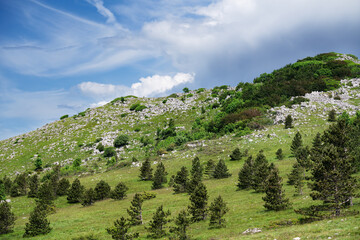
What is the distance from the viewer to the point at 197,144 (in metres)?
85.9

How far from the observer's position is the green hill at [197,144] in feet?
87.2

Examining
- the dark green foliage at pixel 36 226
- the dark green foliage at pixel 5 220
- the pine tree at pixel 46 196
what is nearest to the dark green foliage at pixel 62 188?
the pine tree at pixel 46 196

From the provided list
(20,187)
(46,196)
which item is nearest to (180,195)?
(46,196)

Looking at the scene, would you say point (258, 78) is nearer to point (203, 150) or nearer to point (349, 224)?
point (203, 150)

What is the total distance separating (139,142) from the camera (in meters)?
108

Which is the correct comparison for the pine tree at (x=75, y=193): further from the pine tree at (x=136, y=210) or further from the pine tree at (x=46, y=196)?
the pine tree at (x=136, y=210)

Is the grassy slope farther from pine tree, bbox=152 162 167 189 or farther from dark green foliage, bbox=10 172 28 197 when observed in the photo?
dark green foliage, bbox=10 172 28 197

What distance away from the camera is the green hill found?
87.2 feet

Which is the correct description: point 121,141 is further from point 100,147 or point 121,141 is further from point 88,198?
point 88,198

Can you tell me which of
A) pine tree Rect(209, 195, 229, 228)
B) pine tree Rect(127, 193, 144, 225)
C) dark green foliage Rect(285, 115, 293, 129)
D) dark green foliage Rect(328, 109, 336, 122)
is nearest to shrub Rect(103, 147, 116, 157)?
pine tree Rect(127, 193, 144, 225)

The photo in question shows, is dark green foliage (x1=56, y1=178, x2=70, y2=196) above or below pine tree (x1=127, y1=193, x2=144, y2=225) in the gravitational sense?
above

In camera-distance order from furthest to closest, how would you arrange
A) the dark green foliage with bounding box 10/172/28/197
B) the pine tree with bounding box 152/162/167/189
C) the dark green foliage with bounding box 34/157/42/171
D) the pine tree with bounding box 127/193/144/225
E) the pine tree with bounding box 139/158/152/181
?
1. the dark green foliage with bounding box 34/157/42/171
2. the pine tree with bounding box 139/158/152/181
3. the dark green foliage with bounding box 10/172/28/197
4. the pine tree with bounding box 152/162/167/189
5. the pine tree with bounding box 127/193/144/225

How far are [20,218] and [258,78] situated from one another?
139 meters

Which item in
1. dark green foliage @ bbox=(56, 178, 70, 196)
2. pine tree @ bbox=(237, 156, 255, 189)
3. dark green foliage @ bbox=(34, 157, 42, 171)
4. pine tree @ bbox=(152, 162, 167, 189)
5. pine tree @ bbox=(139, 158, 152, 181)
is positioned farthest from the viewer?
dark green foliage @ bbox=(34, 157, 42, 171)
